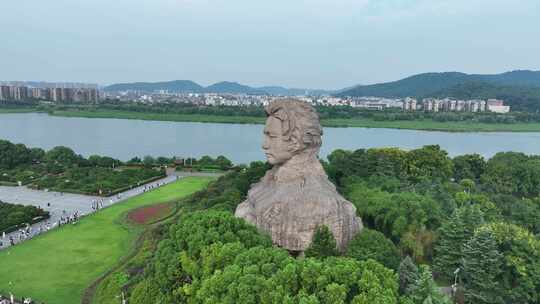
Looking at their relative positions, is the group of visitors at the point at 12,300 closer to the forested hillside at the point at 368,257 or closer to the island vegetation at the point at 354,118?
the forested hillside at the point at 368,257

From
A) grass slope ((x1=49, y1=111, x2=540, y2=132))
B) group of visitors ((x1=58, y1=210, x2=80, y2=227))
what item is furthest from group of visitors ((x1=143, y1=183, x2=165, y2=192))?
grass slope ((x1=49, y1=111, x2=540, y2=132))

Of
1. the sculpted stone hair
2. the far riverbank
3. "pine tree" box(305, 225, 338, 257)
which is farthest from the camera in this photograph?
the far riverbank

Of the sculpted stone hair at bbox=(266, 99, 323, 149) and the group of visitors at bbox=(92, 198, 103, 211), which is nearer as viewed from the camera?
the sculpted stone hair at bbox=(266, 99, 323, 149)

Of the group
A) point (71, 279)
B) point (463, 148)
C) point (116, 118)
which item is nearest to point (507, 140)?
point (463, 148)

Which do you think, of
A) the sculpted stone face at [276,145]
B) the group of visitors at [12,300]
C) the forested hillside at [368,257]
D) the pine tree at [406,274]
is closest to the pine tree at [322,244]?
the forested hillside at [368,257]

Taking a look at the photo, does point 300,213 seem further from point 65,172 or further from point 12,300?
point 65,172

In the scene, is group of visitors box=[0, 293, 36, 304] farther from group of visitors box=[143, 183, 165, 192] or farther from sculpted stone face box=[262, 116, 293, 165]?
group of visitors box=[143, 183, 165, 192]

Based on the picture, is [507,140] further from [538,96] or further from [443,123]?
[538,96]
